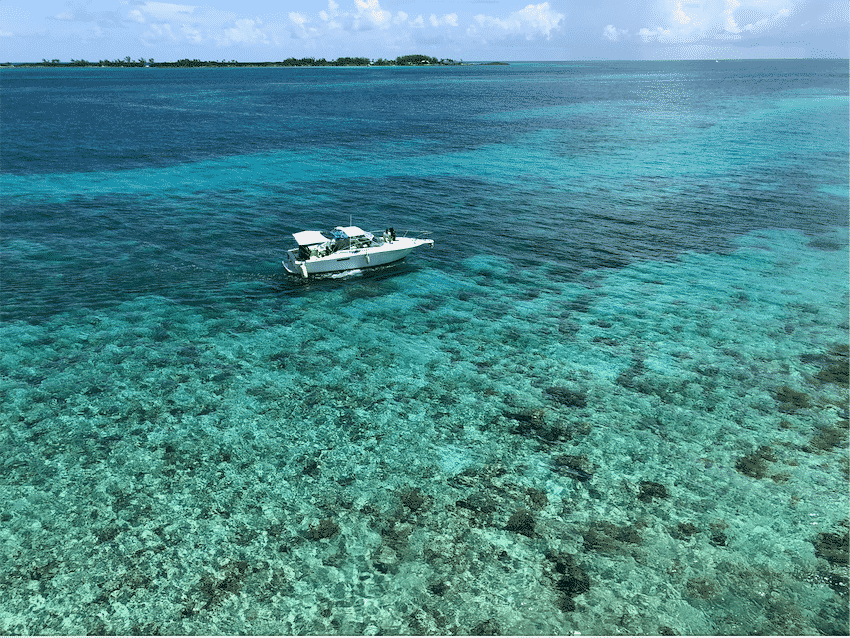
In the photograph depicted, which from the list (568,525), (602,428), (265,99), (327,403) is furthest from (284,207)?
(265,99)

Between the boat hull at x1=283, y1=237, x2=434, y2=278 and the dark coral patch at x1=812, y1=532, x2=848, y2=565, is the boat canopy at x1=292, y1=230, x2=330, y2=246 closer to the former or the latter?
the boat hull at x1=283, y1=237, x2=434, y2=278

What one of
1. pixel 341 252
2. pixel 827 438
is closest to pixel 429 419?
pixel 827 438

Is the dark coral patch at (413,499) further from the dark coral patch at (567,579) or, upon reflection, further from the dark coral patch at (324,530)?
the dark coral patch at (567,579)

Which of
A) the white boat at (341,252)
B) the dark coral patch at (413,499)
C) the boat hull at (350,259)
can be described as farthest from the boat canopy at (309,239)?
the dark coral patch at (413,499)

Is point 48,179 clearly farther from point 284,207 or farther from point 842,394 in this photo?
point 842,394

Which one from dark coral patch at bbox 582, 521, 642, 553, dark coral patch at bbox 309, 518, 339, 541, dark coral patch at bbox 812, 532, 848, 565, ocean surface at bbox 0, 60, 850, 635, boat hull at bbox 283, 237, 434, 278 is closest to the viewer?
ocean surface at bbox 0, 60, 850, 635

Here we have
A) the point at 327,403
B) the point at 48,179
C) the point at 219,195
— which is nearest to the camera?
the point at 327,403

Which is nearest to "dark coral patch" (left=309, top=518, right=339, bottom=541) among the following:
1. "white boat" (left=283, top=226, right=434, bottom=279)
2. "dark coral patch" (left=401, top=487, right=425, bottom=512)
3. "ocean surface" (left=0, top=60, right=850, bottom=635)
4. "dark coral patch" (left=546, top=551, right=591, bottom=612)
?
"ocean surface" (left=0, top=60, right=850, bottom=635)

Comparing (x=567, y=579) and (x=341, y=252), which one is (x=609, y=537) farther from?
(x=341, y=252)
